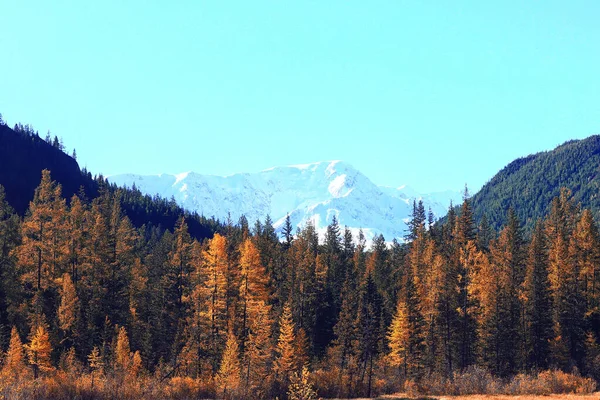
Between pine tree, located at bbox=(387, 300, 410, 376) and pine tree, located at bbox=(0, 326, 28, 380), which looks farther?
pine tree, located at bbox=(387, 300, 410, 376)

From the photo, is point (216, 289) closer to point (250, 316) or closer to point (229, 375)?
point (250, 316)

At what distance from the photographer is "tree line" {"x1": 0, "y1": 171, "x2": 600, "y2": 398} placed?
5100 cm

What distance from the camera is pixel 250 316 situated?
54094 millimetres

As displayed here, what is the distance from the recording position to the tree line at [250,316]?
167 feet

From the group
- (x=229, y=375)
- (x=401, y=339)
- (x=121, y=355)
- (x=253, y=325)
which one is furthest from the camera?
(x=401, y=339)

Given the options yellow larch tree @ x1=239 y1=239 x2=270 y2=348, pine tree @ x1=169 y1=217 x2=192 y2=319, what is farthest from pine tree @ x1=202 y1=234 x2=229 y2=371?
pine tree @ x1=169 y1=217 x2=192 y2=319

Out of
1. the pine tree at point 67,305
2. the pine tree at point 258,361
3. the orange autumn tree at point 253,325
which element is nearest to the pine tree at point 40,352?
the pine tree at point 67,305

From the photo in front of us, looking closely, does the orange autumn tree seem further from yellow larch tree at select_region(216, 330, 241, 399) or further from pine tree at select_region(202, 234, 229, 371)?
pine tree at select_region(202, 234, 229, 371)

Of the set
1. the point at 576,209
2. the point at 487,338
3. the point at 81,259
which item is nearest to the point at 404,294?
the point at 487,338

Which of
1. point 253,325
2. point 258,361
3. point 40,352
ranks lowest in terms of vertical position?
point 258,361

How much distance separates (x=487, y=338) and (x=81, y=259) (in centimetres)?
4028

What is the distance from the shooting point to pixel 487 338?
58688 millimetres

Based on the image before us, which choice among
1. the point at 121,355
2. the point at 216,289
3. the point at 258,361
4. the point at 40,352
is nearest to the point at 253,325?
the point at 258,361

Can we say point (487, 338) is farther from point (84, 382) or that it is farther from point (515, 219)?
point (84, 382)
